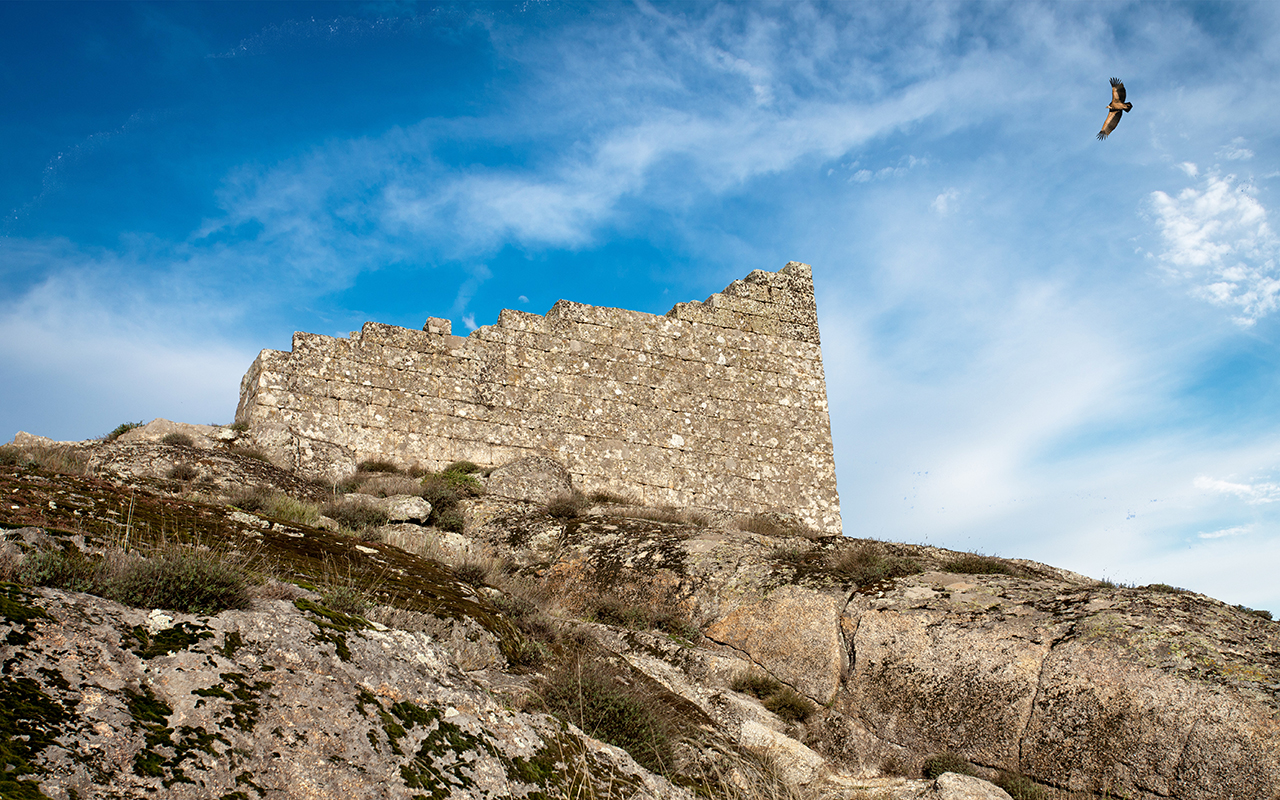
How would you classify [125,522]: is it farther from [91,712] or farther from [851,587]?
[851,587]

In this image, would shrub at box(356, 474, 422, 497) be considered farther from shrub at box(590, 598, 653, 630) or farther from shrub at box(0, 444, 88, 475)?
shrub at box(590, 598, 653, 630)

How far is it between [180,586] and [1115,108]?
14442 mm

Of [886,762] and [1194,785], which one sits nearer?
[1194,785]

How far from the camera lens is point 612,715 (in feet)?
16.3

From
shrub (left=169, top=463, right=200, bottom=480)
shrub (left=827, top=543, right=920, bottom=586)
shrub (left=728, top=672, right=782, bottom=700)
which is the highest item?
shrub (left=169, top=463, right=200, bottom=480)

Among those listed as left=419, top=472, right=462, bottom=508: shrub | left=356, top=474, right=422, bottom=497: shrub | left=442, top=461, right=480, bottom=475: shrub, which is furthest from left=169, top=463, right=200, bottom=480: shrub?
left=442, top=461, right=480, bottom=475: shrub

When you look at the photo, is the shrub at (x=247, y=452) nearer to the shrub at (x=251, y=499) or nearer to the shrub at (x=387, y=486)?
the shrub at (x=387, y=486)

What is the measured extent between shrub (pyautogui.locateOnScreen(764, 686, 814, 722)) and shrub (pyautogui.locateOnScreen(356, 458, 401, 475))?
7.89 metres

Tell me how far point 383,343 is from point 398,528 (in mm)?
4987

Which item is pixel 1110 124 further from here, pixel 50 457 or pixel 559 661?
pixel 50 457

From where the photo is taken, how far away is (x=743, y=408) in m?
15.5

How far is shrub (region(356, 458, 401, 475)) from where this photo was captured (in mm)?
12852

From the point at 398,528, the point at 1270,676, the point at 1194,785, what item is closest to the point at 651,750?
the point at 1194,785

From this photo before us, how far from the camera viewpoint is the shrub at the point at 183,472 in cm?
994
